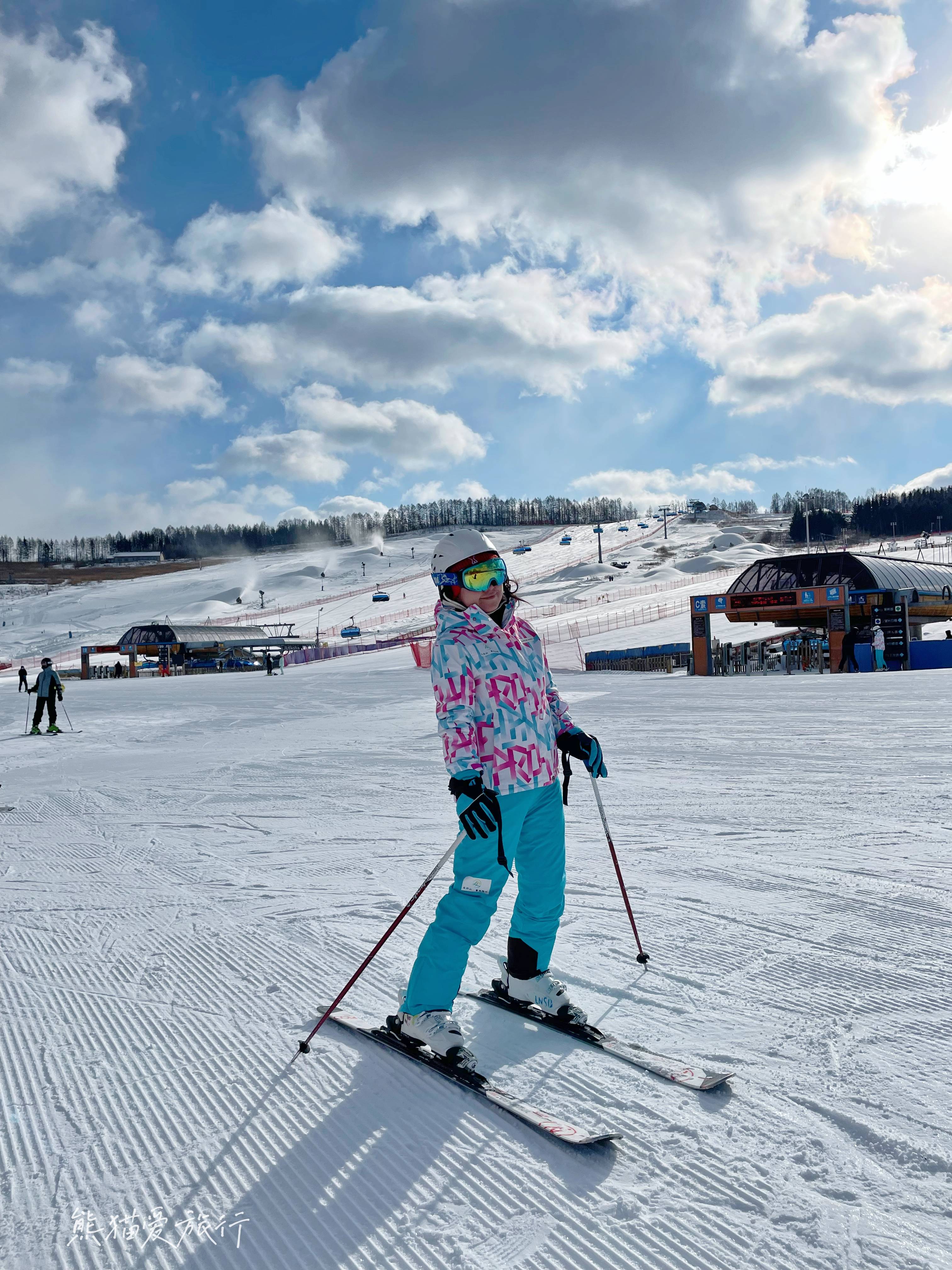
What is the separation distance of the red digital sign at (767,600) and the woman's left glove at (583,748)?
24.7 metres

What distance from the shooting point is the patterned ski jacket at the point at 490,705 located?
2.39 m

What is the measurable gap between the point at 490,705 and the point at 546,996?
936mm

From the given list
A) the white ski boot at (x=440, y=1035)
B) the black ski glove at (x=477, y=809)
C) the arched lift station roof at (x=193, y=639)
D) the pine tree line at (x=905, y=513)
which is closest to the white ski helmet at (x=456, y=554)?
the black ski glove at (x=477, y=809)

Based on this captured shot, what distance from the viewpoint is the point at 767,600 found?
26562 millimetres

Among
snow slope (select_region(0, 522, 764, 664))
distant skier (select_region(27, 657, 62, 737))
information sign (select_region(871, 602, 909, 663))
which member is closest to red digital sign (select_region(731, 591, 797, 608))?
information sign (select_region(871, 602, 909, 663))

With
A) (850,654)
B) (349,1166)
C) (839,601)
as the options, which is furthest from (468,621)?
(839,601)

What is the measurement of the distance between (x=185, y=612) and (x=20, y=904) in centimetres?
8185

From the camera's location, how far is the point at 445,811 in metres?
6.19

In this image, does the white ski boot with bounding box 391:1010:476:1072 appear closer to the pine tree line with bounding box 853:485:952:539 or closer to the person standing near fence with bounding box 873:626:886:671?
the person standing near fence with bounding box 873:626:886:671

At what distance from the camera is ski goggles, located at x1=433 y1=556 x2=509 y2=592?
8.32 feet

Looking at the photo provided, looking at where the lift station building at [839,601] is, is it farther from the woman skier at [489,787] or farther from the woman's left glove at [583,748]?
the woman skier at [489,787]

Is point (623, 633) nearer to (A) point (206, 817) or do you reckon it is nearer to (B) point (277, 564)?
(A) point (206, 817)

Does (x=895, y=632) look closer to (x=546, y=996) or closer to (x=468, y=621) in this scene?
(x=546, y=996)

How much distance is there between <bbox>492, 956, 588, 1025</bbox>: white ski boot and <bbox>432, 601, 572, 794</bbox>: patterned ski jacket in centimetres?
65
